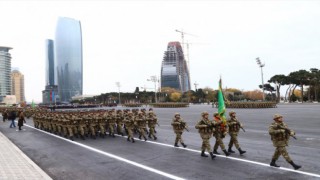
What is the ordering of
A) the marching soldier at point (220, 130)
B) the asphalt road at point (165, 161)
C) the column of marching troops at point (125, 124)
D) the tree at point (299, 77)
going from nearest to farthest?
the asphalt road at point (165, 161) → the marching soldier at point (220, 130) → the column of marching troops at point (125, 124) → the tree at point (299, 77)

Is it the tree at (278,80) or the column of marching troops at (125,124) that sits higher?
the tree at (278,80)

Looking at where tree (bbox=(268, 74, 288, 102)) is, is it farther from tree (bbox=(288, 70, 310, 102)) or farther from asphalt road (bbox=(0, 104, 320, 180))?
asphalt road (bbox=(0, 104, 320, 180))

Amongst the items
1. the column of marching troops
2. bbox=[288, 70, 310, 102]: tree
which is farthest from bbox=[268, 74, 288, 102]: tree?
the column of marching troops

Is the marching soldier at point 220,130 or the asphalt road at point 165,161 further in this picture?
the marching soldier at point 220,130

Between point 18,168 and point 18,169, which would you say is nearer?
point 18,169

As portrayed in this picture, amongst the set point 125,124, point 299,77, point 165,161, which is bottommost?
point 165,161

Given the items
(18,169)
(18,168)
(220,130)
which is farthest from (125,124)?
(18,169)

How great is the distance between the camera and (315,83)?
93375 millimetres

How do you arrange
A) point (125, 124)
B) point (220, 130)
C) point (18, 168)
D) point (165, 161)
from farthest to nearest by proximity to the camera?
point (125, 124)
point (220, 130)
point (165, 161)
point (18, 168)

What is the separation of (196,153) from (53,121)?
1360cm

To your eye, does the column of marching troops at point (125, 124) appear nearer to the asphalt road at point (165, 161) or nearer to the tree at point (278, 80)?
the asphalt road at point (165, 161)

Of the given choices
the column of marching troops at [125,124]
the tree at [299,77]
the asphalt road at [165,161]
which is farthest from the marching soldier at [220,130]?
the tree at [299,77]

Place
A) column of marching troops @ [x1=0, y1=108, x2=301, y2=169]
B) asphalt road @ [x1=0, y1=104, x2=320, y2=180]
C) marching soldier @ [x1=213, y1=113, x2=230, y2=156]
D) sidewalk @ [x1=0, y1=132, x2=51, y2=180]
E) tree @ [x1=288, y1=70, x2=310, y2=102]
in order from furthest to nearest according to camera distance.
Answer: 1. tree @ [x1=288, y1=70, x2=310, y2=102]
2. column of marching troops @ [x1=0, y1=108, x2=301, y2=169]
3. marching soldier @ [x1=213, y1=113, x2=230, y2=156]
4. asphalt road @ [x1=0, y1=104, x2=320, y2=180]
5. sidewalk @ [x1=0, y1=132, x2=51, y2=180]

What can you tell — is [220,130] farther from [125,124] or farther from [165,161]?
[125,124]
